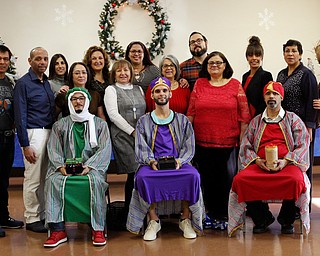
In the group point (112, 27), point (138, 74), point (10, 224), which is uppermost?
point (112, 27)

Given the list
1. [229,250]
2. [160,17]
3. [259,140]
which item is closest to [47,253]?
[229,250]

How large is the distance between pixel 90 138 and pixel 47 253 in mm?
998

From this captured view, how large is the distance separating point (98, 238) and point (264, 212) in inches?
55.0

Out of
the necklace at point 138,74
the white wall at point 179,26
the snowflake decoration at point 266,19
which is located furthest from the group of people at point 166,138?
the snowflake decoration at point 266,19

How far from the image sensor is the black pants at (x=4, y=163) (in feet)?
13.9

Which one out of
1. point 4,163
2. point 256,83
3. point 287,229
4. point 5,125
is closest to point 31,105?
point 5,125

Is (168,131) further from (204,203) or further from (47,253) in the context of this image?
(47,253)

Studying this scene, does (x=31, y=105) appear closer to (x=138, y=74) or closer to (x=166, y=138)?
(x=138, y=74)

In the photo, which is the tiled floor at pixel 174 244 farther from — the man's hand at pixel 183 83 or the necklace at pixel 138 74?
the necklace at pixel 138 74

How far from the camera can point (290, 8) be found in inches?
304

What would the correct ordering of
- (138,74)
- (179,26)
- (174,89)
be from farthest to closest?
(179,26) → (138,74) → (174,89)

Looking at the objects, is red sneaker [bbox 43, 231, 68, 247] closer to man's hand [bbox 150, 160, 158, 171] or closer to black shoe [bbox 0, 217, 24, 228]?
black shoe [bbox 0, 217, 24, 228]

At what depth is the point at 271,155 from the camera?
390cm

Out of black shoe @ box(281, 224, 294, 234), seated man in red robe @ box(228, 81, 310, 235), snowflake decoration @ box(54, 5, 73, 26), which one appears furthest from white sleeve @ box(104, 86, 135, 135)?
snowflake decoration @ box(54, 5, 73, 26)
